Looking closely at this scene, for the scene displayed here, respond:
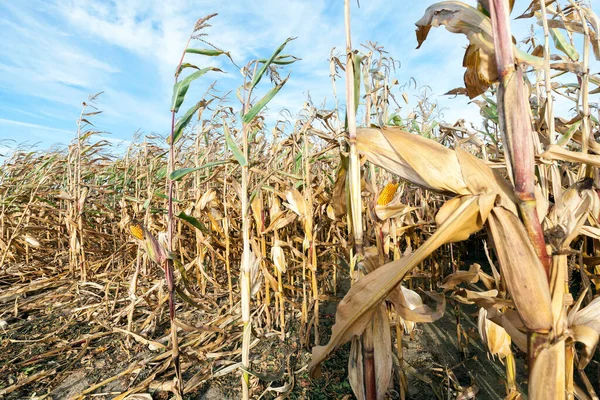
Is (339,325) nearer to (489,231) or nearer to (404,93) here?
(489,231)

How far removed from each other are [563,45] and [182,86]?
1973mm

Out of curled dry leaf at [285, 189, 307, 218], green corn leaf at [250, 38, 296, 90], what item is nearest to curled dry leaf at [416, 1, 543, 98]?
green corn leaf at [250, 38, 296, 90]

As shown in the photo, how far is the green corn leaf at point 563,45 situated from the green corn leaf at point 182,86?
179 centimetres

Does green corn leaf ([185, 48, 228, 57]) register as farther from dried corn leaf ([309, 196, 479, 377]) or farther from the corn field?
dried corn leaf ([309, 196, 479, 377])

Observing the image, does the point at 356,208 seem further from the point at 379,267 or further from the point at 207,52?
the point at 207,52

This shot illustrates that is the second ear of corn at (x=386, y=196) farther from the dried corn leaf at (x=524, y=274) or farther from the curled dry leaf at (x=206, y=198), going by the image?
the curled dry leaf at (x=206, y=198)

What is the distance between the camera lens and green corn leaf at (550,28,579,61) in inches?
68.1

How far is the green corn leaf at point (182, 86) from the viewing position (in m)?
1.53

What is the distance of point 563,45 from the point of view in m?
1.75

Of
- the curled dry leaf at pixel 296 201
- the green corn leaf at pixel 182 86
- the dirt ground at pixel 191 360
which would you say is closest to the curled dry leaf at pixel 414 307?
the dirt ground at pixel 191 360

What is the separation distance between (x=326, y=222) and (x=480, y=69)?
253cm

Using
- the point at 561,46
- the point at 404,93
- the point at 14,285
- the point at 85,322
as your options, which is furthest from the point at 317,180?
the point at 14,285

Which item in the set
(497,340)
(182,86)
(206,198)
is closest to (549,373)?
(497,340)

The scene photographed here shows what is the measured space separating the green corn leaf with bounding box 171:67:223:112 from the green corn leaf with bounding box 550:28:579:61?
179 cm
